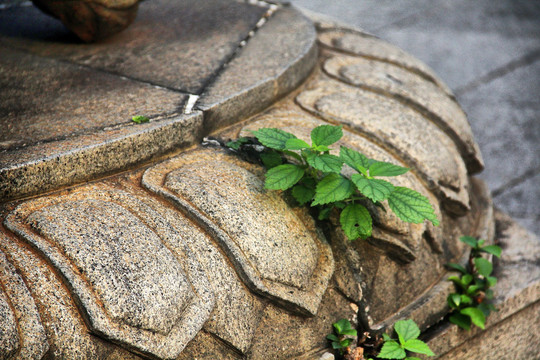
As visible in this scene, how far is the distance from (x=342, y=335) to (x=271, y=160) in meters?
0.56

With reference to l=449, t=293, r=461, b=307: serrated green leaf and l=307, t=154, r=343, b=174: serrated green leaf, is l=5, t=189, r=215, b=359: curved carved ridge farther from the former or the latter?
l=449, t=293, r=461, b=307: serrated green leaf

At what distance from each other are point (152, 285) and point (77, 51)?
4.54 feet

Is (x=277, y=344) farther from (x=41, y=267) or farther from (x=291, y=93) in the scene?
(x=291, y=93)

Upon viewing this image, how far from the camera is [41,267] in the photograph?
1.28 metres

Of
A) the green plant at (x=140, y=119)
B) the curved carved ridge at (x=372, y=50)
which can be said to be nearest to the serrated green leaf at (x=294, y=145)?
the green plant at (x=140, y=119)

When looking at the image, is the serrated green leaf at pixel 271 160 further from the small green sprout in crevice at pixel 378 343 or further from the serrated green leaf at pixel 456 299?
the serrated green leaf at pixel 456 299

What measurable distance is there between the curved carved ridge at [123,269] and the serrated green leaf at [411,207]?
557 mm

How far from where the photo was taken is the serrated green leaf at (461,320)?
6.14 feet

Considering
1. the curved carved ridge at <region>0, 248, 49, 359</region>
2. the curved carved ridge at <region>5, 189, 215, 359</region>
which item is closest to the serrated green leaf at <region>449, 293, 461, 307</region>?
the curved carved ridge at <region>5, 189, 215, 359</region>

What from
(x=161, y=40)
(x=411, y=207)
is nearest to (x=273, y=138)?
(x=411, y=207)

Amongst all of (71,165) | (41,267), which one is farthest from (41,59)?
(41,267)

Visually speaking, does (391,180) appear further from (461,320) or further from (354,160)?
(461,320)

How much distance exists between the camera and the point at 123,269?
1.33 meters

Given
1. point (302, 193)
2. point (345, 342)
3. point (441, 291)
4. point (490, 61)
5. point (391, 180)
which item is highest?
point (302, 193)
